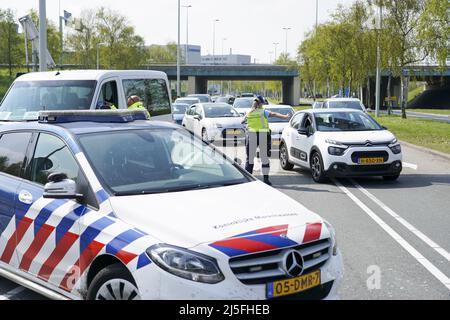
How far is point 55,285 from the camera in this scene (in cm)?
450

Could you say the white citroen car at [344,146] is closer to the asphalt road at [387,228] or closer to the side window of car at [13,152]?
the asphalt road at [387,228]

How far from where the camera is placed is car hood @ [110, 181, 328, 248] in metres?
3.84

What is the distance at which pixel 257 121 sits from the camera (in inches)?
501

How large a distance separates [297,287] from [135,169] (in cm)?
168

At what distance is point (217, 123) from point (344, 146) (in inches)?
381

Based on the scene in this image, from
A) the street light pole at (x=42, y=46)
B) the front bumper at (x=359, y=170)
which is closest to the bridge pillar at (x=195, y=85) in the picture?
the street light pole at (x=42, y=46)

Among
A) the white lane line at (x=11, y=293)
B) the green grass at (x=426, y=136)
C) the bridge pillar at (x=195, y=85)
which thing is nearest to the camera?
the white lane line at (x=11, y=293)

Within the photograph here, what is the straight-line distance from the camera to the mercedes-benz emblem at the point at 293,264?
385 cm

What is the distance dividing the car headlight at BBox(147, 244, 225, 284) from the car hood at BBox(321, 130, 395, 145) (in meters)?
8.58

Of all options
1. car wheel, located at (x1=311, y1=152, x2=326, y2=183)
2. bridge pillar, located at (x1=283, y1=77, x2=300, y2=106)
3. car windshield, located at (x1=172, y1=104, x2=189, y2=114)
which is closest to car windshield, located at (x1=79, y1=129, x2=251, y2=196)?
car wheel, located at (x1=311, y1=152, x2=326, y2=183)

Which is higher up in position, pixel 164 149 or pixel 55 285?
pixel 164 149

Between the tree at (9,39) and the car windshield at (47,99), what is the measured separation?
5018 centimetres

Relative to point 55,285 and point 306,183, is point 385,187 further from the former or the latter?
point 55,285
